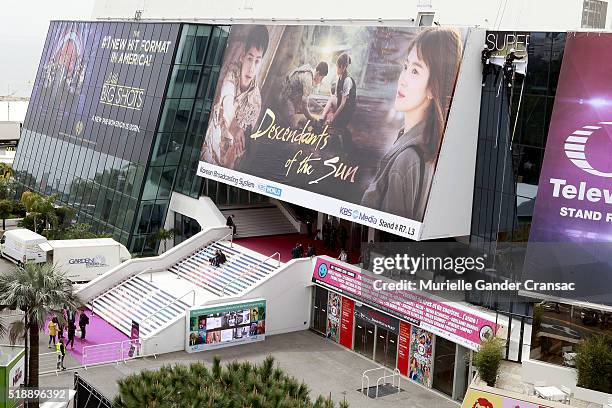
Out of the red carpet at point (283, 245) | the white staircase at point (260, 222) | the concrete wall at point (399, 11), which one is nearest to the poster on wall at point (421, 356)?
the red carpet at point (283, 245)

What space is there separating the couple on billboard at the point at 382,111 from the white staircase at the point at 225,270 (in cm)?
377

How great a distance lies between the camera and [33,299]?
83.1ft

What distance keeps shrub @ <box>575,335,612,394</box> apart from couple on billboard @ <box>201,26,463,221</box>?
28.1 ft

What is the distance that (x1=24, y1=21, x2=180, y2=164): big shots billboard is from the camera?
1823 inches

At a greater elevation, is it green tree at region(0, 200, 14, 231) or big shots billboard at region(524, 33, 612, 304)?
big shots billboard at region(524, 33, 612, 304)

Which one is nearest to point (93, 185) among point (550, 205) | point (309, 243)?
point (309, 243)

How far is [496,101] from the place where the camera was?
31.9 m

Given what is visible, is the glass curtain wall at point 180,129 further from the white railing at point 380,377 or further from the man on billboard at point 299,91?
the white railing at point 380,377

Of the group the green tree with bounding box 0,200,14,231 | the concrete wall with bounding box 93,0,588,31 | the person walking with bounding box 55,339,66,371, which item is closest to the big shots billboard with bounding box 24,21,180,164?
the green tree with bounding box 0,200,14,231

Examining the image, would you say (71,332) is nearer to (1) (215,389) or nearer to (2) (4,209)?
(1) (215,389)

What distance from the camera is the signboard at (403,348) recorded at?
Result: 32.1 m

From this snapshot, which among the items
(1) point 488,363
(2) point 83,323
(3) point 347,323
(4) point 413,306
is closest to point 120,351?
(2) point 83,323

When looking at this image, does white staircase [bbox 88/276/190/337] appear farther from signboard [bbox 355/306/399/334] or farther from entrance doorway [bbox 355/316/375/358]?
signboard [bbox 355/306/399/334]

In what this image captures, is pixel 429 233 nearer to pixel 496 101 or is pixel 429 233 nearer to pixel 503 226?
pixel 503 226
